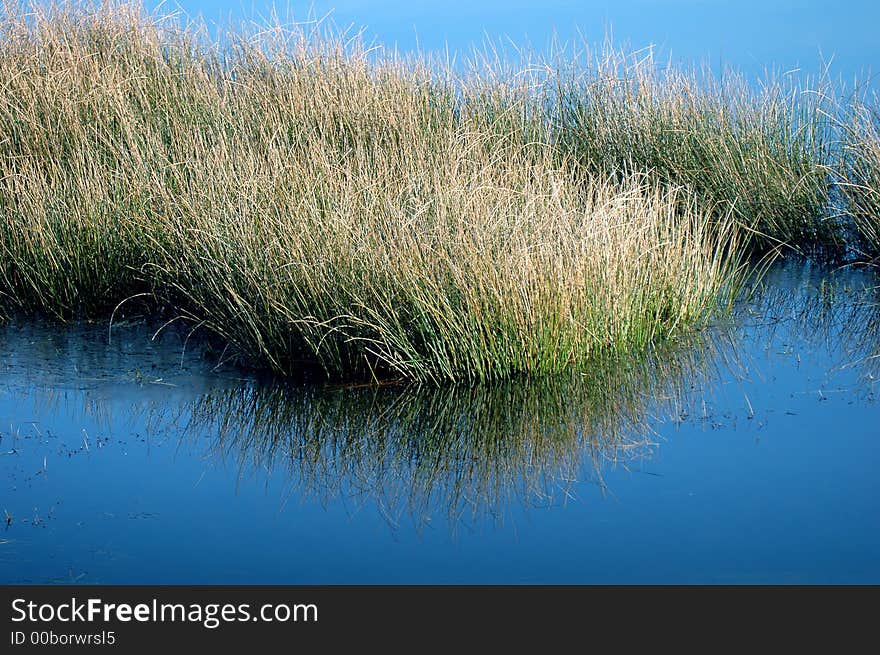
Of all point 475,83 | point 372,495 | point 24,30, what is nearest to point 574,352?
point 372,495

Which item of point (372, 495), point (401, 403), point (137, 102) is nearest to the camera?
point (372, 495)

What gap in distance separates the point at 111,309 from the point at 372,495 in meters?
4.19

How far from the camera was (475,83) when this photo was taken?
36.4 feet

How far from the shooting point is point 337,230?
633 cm

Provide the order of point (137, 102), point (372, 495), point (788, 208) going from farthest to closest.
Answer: point (137, 102) < point (788, 208) < point (372, 495)

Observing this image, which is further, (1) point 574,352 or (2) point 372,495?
(1) point 574,352

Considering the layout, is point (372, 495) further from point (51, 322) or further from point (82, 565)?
point (51, 322)

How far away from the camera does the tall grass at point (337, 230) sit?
20.0 ft

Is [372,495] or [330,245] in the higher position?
[330,245]

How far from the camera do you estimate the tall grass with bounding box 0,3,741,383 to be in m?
6.10

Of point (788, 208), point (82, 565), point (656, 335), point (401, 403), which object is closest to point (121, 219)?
point (401, 403)

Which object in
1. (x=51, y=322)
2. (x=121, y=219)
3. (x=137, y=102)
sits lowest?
(x=51, y=322)

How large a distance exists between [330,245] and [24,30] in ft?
24.6

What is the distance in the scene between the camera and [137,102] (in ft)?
34.4
